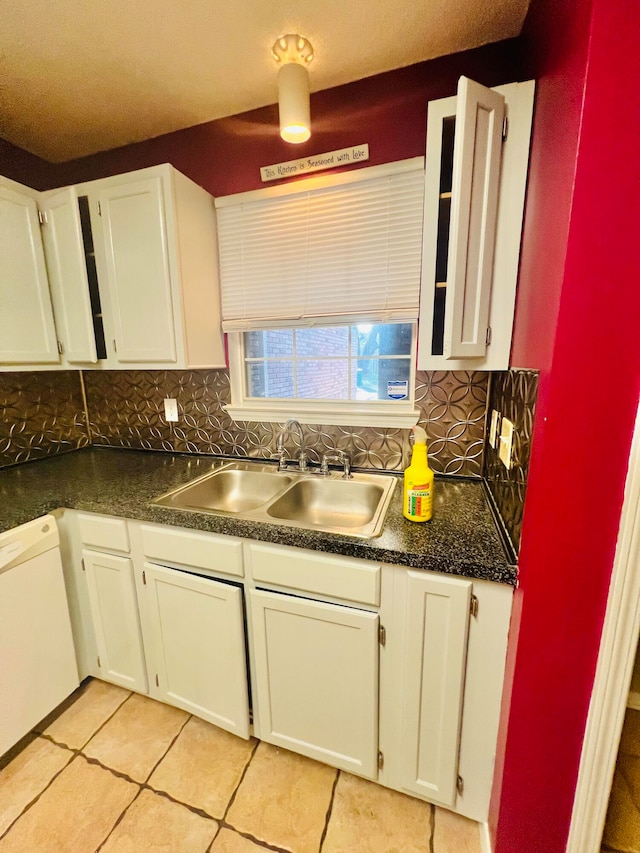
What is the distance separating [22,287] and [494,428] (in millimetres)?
2193

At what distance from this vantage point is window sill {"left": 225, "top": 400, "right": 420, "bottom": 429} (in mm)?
1596

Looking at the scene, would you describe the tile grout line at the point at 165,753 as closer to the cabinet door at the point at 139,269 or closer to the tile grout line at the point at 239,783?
the tile grout line at the point at 239,783

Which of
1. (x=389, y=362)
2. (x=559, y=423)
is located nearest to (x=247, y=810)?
(x=559, y=423)

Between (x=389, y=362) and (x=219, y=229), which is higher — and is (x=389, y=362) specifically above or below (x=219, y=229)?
below

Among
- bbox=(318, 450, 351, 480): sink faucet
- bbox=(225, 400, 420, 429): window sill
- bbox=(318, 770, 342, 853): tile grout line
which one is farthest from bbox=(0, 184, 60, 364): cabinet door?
bbox=(318, 770, 342, 853): tile grout line

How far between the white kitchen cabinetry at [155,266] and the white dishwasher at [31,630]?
863mm

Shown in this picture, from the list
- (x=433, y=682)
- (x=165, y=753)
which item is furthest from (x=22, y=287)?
(x=433, y=682)

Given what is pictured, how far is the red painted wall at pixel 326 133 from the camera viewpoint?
1.32 m

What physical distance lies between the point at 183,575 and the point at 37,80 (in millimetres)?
2051

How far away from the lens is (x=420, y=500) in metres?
1.15

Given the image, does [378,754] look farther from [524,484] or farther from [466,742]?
[524,484]

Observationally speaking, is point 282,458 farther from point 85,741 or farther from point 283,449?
point 85,741

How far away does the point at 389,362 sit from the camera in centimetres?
165

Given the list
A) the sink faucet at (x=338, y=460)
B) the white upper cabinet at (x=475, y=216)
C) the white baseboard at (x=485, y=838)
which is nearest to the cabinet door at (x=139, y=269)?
the sink faucet at (x=338, y=460)
